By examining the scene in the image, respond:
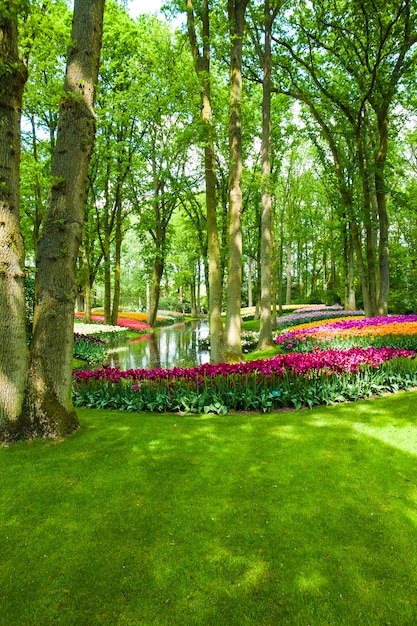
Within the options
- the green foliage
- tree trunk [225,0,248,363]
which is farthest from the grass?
the green foliage

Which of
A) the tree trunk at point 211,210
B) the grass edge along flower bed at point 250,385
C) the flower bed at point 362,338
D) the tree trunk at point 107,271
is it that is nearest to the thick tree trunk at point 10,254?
the grass edge along flower bed at point 250,385

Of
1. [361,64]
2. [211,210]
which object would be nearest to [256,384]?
Answer: [211,210]

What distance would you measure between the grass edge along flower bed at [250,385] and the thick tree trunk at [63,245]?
6.83 feet

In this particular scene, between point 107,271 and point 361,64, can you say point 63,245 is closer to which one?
point 361,64

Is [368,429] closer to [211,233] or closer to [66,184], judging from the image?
[66,184]

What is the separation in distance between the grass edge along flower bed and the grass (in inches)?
57.3

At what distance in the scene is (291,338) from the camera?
42.2ft

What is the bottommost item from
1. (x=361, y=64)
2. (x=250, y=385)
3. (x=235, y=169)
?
(x=250, y=385)

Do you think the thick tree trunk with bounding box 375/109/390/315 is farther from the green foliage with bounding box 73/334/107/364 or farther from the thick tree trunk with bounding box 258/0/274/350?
the green foliage with bounding box 73/334/107/364

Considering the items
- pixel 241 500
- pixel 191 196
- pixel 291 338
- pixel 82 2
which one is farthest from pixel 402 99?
pixel 241 500

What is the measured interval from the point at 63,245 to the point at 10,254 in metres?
0.61

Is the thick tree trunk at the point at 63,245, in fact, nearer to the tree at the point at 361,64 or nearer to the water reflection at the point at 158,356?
the water reflection at the point at 158,356

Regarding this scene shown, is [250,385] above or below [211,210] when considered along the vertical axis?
below

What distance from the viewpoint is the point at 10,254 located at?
4.29 metres
